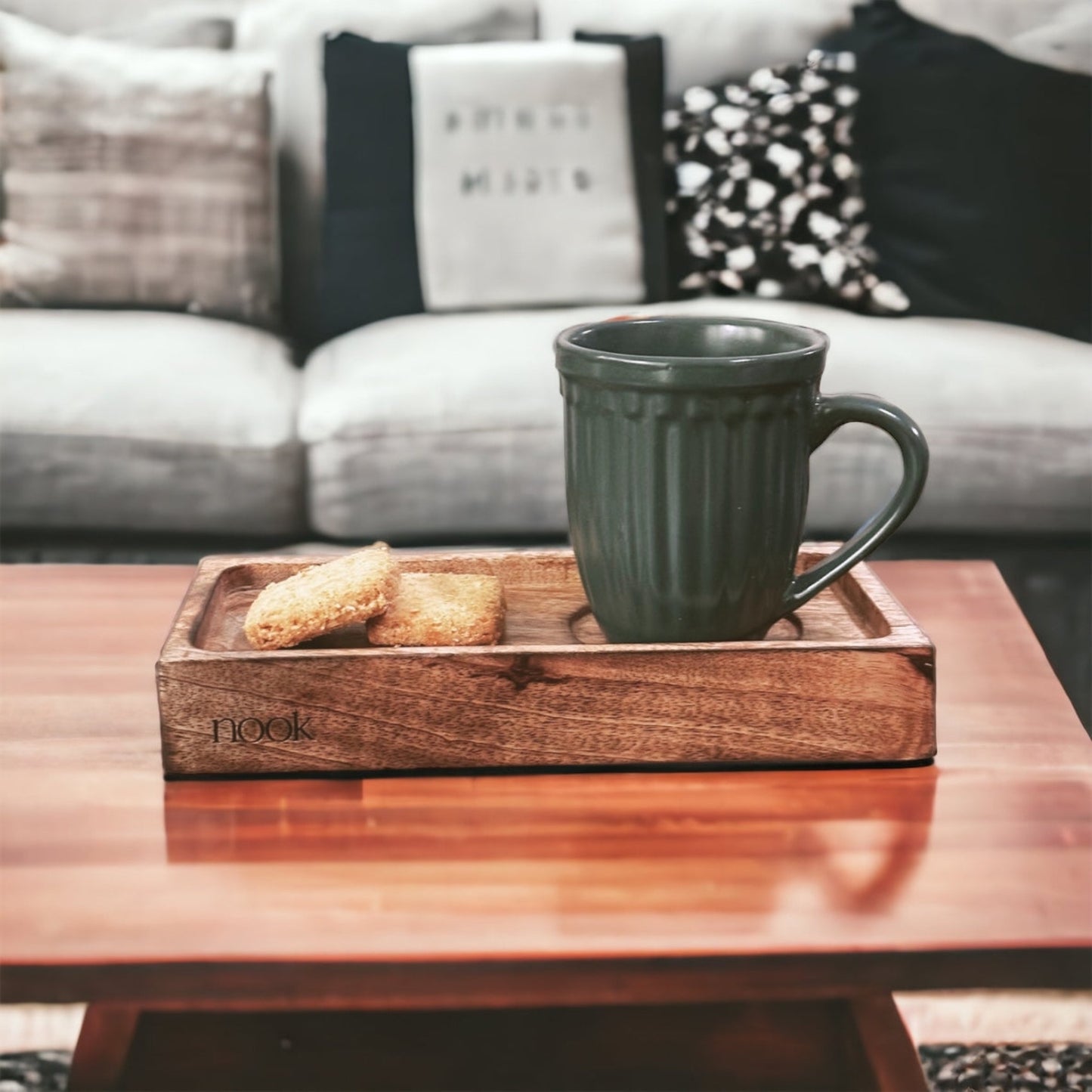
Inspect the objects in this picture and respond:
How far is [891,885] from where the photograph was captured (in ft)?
1.65

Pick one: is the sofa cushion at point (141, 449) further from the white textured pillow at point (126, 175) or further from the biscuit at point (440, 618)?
the biscuit at point (440, 618)

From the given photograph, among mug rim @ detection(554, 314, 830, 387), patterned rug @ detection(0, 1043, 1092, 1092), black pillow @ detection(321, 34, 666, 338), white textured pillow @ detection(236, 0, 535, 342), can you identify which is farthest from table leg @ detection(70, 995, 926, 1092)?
white textured pillow @ detection(236, 0, 535, 342)

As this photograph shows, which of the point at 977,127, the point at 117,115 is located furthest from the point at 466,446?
the point at 977,127

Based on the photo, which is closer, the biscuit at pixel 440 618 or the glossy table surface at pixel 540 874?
the glossy table surface at pixel 540 874

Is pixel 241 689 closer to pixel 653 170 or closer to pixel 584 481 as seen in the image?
pixel 584 481

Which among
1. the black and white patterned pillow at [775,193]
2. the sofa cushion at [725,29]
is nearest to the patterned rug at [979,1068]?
the black and white patterned pillow at [775,193]

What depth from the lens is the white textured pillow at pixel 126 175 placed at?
1.84 meters

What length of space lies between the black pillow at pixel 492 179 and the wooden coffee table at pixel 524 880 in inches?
45.8

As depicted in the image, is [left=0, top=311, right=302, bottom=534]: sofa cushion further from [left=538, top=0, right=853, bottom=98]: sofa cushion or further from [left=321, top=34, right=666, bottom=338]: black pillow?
[left=538, top=0, right=853, bottom=98]: sofa cushion

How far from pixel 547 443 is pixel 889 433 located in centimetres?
91

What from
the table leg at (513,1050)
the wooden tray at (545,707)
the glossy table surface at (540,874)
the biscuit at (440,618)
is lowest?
the table leg at (513,1050)

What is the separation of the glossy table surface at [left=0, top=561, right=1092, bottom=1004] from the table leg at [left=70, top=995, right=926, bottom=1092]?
25 cm

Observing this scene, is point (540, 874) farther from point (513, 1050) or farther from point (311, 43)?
point (311, 43)

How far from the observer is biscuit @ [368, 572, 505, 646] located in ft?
2.09
